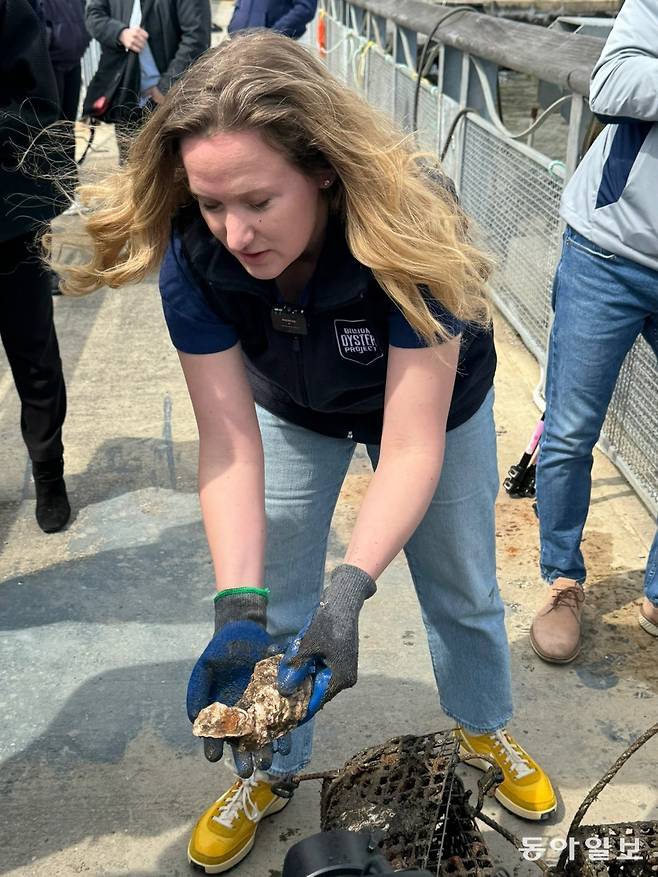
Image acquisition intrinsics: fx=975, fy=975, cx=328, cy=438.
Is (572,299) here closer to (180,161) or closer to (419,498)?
(419,498)

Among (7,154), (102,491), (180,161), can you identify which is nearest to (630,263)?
(180,161)

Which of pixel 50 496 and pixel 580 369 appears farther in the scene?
pixel 50 496

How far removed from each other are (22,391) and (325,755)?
5.80ft

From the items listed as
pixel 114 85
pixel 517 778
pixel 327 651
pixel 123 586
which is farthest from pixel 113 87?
pixel 327 651

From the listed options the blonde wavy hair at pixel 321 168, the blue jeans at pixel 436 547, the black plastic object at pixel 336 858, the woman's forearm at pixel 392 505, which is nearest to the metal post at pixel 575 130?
the blue jeans at pixel 436 547

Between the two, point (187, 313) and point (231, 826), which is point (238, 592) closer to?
point (187, 313)

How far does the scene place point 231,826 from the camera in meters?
2.26

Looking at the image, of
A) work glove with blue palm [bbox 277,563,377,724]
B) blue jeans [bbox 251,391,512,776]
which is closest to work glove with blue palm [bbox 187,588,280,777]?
work glove with blue palm [bbox 277,563,377,724]

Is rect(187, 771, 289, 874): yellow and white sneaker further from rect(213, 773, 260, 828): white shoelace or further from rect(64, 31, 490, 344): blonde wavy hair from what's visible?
rect(64, 31, 490, 344): blonde wavy hair

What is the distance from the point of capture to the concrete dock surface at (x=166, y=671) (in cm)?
236

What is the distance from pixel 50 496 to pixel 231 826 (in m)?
1.72

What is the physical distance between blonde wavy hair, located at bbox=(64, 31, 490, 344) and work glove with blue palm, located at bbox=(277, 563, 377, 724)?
501mm

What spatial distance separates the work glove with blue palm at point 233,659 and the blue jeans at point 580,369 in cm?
132

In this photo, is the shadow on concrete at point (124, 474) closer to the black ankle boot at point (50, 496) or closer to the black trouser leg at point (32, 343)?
the black ankle boot at point (50, 496)
